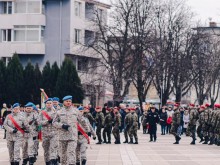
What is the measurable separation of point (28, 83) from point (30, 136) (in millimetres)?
45660

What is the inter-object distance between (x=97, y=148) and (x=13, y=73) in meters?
35.5

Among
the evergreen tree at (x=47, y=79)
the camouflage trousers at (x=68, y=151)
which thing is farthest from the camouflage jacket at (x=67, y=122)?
the evergreen tree at (x=47, y=79)

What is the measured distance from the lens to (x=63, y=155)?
2053 cm

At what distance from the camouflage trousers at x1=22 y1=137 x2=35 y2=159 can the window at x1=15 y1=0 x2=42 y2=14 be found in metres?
52.7

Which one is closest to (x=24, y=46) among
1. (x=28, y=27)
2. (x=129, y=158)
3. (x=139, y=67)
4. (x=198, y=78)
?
(x=28, y=27)

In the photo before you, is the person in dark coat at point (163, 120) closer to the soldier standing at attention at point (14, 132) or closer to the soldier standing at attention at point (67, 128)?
the soldier standing at attention at point (14, 132)

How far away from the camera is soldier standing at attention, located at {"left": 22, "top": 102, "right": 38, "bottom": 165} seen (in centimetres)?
2389

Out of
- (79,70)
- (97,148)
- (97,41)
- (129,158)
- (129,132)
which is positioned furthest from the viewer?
(79,70)

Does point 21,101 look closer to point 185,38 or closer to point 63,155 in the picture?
point 185,38

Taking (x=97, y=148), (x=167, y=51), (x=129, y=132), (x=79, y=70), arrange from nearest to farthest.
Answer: (x=97, y=148), (x=129, y=132), (x=167, y=51), (x=79, y=70)

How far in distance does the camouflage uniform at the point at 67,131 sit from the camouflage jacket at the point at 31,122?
328 centimetres

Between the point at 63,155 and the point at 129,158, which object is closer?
the point at 63,155

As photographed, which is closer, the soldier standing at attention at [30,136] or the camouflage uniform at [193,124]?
the soldier standing at attention at [30,136]

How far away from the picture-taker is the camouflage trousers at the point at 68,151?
2017 centimetres
